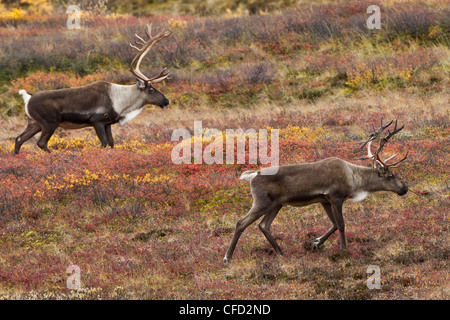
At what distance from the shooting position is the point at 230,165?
11344 mm

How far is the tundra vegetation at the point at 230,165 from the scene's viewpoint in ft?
24.8

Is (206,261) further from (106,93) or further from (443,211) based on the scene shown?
(106,93)

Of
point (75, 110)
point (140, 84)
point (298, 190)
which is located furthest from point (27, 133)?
point (298, 190)

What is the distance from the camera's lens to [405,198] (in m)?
9.75

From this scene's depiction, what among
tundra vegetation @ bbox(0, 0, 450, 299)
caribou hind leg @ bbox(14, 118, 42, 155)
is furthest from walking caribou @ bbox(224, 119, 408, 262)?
caribou hind leg @ bbox(14, 118, 42, 155)

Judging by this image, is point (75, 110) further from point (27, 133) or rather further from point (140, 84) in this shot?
point (140, 84)

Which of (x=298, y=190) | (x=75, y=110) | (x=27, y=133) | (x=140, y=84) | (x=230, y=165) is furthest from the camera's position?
(x=140, y=84)

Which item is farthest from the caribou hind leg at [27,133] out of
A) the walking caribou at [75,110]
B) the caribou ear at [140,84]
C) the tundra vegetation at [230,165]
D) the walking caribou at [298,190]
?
the walking caribou at [298,190]

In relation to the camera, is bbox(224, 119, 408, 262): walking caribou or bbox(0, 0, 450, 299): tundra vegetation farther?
bbox(224, 119, 408, 262): walking caribou

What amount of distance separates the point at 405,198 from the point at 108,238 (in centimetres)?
495

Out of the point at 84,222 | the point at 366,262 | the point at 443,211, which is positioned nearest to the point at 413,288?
the point at 366,262

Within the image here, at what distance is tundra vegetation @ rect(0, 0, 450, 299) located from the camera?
297 inches

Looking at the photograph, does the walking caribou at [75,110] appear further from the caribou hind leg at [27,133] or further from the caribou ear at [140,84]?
the caribou ear at [140,84]

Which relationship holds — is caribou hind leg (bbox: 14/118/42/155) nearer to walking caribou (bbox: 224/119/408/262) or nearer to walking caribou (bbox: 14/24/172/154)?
walking caribou (bbox: 14/24/172/154)
